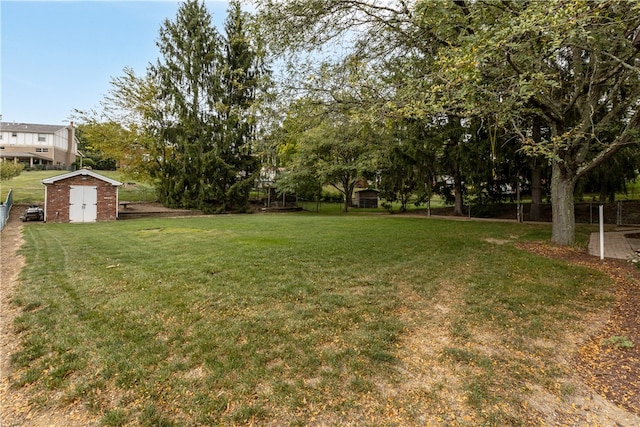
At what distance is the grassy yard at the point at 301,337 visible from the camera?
7.50 ft

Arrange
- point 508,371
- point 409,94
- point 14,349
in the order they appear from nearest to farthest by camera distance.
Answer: point 508,371, point 14,349, point 409,94

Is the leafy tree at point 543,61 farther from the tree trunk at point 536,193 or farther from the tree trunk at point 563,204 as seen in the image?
the tree trunk at point 536,193

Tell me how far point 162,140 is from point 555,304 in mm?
22892

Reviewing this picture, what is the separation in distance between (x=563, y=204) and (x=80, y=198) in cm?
2025

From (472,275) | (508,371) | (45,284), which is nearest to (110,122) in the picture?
(45,284)

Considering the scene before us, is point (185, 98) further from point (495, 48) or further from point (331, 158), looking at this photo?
point (495, 48)

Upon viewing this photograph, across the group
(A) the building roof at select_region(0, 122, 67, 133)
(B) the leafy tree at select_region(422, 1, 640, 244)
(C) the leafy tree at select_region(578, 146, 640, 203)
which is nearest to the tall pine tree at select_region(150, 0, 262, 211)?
(B) the leafy tree at select_region(422, 1, 640, 244)

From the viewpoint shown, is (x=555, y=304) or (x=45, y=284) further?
(x=45, y=284)

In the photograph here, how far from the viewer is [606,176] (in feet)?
44.0

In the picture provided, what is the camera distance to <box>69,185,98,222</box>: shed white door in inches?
607

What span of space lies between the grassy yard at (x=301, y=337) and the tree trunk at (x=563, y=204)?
270 cm

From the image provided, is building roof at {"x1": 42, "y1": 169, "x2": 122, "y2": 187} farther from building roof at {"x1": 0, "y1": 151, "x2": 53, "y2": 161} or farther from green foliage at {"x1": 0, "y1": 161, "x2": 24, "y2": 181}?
building roof at {"x1": 0, "y1": 151, "x2": 53, "y2": 161}

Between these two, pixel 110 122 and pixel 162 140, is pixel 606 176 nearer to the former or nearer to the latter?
pixel 162 140

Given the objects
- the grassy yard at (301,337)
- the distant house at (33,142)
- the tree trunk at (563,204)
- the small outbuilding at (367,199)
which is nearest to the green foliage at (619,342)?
the grassy yard at (301,337)
